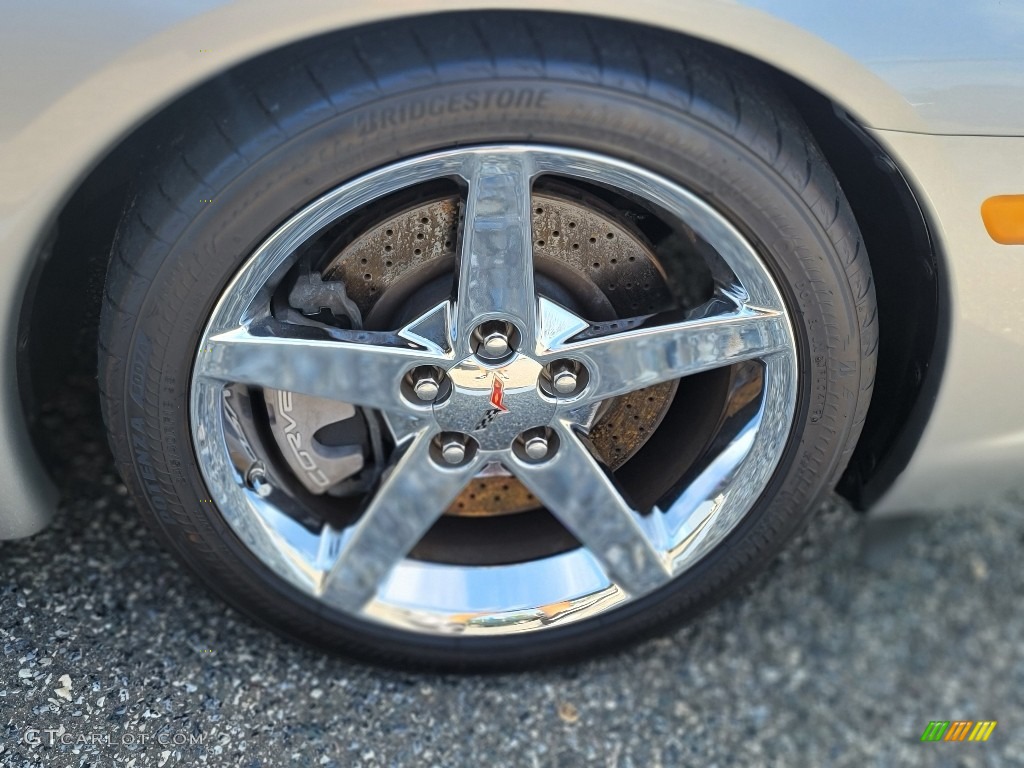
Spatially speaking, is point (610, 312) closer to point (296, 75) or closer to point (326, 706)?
point (296, 75)

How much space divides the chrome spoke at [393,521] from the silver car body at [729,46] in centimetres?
54

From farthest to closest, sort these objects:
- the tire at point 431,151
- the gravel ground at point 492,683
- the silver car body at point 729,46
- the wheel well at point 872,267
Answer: the gravel ground at point 492,683 → the wheel well at point 872,267 → the tire at point 431,151 → the silver car body at point 729,46

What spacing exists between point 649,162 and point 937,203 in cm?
39

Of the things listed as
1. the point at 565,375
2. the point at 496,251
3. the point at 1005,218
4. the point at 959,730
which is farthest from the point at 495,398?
the point at 959,730

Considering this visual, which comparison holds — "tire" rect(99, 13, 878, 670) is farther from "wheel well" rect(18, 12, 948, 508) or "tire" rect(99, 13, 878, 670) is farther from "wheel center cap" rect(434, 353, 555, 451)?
"wheel center cap" rect(434, 353, 555, 451)

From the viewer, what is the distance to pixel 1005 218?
1252mm

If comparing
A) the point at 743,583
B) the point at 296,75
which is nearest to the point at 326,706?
the point at 743,583

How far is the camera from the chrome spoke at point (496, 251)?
4.05 feet

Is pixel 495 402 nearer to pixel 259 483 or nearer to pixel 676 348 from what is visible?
pixel 676 348

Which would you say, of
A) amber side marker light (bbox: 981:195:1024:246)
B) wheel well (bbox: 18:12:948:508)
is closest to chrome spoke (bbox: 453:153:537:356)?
wheel well (bbox: 18:12:948:508)

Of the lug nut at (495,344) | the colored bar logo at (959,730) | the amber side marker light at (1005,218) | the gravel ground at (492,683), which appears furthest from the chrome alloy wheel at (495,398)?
the colored bar logo at (959,730)

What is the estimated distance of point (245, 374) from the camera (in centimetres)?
133

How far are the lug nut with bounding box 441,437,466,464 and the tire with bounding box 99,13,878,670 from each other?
37 centimetres
